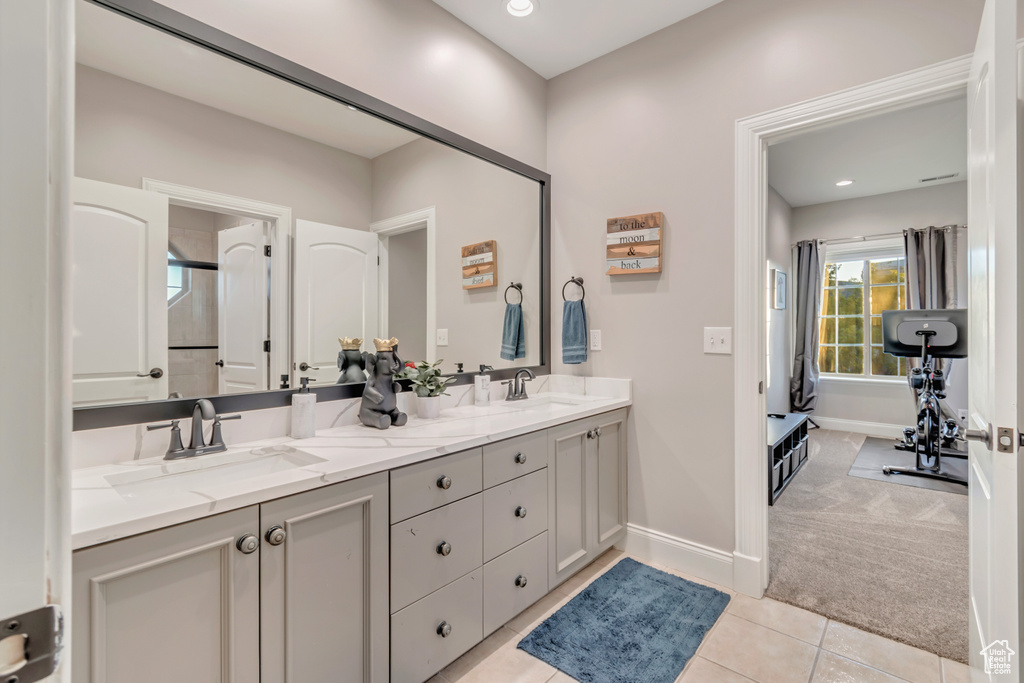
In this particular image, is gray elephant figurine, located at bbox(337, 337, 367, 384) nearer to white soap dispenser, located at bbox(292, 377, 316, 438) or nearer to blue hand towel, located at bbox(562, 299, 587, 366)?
white soap dispenser, located at bbox(292, 377, 316, 438)

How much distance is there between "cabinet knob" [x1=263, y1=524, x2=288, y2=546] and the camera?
115 cm

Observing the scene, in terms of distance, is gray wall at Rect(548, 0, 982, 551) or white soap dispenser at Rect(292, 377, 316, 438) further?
gray wall at Rect(548, 0, 982, 551)

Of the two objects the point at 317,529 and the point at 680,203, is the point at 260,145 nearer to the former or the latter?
the point at 317,529

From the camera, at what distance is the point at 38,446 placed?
417 mm

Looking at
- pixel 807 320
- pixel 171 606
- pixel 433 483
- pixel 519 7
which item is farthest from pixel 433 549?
pixel 807 320

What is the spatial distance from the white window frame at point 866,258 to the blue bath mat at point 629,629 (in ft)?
15.0

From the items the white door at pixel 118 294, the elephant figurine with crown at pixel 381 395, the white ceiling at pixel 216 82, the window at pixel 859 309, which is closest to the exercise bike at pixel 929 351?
the window at pixel 859 309

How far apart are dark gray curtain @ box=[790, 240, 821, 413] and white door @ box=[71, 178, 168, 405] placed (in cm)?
620

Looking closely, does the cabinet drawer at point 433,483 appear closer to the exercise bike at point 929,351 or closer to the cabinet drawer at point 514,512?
the cabinet drawer at point 514,512

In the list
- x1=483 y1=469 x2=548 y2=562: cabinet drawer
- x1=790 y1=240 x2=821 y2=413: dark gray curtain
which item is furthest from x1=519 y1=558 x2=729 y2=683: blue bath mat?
x1=790 y1=240 x2=821 y2=413: dark gray curtain

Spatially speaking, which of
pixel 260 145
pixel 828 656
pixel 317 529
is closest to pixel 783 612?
pixel 828 656

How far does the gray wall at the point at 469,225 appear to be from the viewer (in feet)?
6.74

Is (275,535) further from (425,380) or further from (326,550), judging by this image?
(425,380)

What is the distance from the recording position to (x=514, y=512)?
1824 mm
